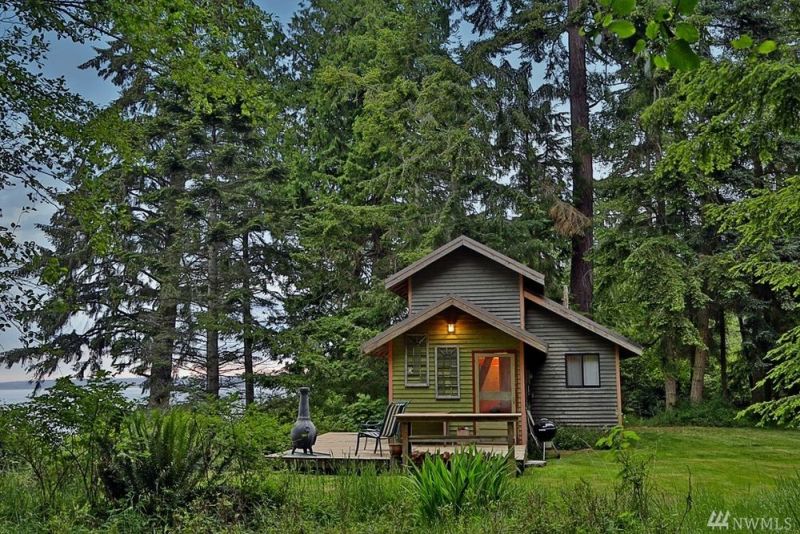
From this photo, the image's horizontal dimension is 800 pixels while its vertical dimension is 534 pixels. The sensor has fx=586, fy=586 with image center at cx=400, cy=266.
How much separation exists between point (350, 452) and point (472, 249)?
6533mm

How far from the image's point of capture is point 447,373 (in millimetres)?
13930

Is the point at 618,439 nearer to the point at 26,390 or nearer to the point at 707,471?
the point at 707,471

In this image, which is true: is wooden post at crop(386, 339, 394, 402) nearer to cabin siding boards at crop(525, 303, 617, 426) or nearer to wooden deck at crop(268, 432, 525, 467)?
wooden deck at crop(268, 432, 525, 467)

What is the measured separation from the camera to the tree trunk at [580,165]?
18141 mm

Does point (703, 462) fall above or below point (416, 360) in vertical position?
below

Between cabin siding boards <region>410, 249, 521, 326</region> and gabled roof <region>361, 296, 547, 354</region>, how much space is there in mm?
2060

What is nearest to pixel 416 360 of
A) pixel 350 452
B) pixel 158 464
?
A: pixel 350 452

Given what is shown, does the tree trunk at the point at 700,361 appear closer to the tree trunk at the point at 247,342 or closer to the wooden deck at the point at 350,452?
the wooden deck at the point at 350,452

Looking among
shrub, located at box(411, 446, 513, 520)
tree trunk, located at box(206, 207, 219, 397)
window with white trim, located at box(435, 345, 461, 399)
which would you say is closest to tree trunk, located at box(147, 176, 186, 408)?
tree trunk, located at box(206, 207, 219, 397)

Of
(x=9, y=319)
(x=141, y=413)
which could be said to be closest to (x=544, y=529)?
(x=141, y=413)

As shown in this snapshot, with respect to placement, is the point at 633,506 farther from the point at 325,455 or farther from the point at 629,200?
the point at 629,200

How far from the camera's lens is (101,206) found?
23.8ft

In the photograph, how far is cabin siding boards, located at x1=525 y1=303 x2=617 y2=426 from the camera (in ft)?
49.0

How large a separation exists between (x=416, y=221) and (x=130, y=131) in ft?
36.0
